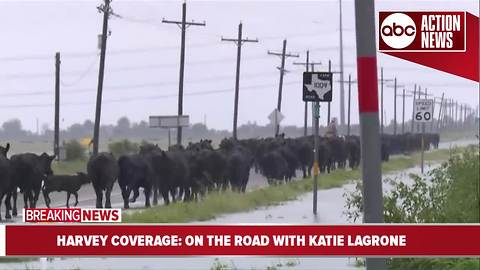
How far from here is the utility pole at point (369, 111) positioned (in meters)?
6.25

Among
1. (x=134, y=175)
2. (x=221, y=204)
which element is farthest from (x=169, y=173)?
(x=134, y=175)

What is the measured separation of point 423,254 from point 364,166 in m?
0.77

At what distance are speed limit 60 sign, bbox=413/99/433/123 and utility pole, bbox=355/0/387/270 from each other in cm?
1400

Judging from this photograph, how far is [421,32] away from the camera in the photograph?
640cm

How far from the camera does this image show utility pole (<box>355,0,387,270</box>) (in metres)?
6.25

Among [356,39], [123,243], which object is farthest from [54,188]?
[356,39]

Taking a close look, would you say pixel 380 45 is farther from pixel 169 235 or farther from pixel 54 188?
pixel 54 188

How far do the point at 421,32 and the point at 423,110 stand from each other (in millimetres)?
14484

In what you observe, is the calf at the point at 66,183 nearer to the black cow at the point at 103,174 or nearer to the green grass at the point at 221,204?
the black cow at the point at 103,174

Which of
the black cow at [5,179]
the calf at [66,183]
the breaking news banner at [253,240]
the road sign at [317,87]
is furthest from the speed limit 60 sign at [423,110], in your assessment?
the breaking news banner at [253,240]

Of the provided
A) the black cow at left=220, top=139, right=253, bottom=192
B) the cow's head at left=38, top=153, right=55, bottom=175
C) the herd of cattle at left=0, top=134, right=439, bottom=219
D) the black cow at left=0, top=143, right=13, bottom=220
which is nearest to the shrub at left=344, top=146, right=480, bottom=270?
the herd of cattle at left=0, top=134, right=439, bottom=219

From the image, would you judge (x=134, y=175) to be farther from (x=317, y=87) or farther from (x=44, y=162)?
(x=317, y=87)

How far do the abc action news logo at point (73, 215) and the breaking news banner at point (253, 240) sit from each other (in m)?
0.43

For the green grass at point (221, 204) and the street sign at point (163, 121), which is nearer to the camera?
the green grass at point (221, 204)
